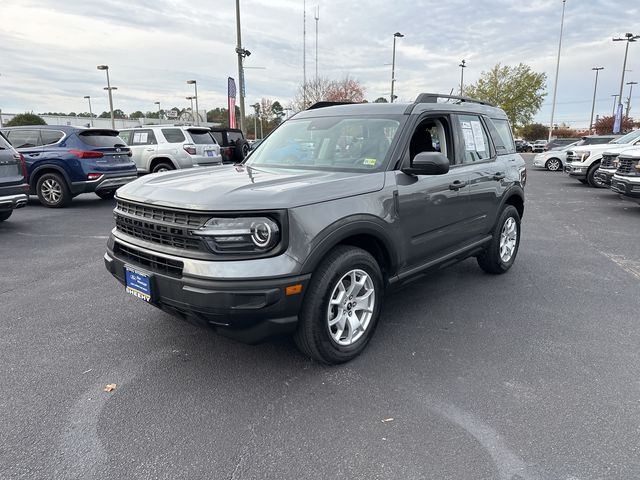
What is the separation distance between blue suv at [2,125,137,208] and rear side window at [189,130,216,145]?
2470 millimetres

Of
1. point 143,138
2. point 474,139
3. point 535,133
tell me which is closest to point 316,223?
point 474,139

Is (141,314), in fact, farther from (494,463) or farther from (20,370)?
(494,463)

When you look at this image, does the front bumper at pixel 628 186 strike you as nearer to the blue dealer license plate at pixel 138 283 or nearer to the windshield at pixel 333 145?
the windshield at pixel 333 145

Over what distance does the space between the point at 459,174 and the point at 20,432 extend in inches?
148

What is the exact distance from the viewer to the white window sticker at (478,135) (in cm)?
454

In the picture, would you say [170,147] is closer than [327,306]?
No

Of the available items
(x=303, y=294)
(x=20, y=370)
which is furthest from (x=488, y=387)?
(x=20, y=370)

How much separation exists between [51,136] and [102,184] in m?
1.56

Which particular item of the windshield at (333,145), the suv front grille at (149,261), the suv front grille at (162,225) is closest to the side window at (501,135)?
the windshield at (333,145)

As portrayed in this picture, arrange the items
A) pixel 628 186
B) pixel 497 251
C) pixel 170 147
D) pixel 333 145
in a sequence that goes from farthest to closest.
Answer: pixel 170 147 < pixel 628 186 < pixel 497 251 < pixel 333 145

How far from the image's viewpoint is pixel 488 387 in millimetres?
2898

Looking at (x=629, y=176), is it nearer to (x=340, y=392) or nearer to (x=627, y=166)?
(x=627, y=166)

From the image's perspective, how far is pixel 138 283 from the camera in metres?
2.93

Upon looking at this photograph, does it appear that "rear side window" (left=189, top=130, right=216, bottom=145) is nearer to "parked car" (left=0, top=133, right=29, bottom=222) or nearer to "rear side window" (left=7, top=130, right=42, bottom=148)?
"rear side window" (left=7, top=130, right=42, bottom=148)
